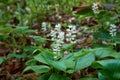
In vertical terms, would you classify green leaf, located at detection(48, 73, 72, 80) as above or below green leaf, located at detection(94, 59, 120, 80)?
below

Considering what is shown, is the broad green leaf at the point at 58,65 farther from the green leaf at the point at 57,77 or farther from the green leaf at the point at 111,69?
the green leaf at the point at 111,69

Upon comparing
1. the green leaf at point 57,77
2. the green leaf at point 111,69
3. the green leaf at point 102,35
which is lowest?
the green leaf at point 57,77

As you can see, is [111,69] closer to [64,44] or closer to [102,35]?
[64,44]

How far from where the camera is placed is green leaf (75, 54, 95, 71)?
176 cm

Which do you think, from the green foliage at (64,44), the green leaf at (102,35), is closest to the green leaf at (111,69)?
the green foliage at (64,44)

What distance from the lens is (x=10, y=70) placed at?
2.73 metres

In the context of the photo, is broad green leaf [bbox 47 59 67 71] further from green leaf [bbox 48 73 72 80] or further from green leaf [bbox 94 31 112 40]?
green leaf [bbox 94 31 112 40]

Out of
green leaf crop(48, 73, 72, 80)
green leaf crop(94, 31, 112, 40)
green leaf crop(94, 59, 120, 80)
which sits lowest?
green leaf crop(48, 73, 72, 80)

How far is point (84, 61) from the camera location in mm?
1795

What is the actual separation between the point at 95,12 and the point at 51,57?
758mm

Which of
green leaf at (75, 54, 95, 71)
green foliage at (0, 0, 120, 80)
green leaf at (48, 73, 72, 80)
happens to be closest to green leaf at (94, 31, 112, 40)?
green foliage at (0, 0, 120, 80)

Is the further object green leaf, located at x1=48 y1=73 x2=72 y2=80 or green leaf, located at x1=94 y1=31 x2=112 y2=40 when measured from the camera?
green leaf, located at x1=94 y1=31 x2=112 y2=40

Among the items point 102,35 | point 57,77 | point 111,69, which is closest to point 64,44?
point 102,35

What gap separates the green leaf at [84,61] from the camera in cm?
176
